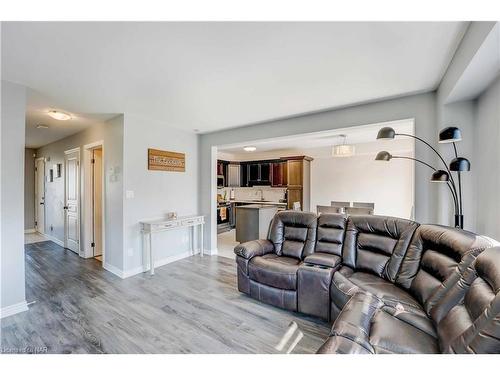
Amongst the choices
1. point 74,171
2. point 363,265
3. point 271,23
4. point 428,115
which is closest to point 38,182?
point 74,171

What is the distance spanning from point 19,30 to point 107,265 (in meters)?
3.33

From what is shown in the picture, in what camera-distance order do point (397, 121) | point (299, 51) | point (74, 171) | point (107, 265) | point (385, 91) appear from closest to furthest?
point (299, 51) < point (385, 91) < point (397, 121) < point (107, 265) < point (74, 171)

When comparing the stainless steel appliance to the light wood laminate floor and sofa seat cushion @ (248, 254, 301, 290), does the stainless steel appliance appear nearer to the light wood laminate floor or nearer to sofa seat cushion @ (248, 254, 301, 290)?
the light wood laminate floor

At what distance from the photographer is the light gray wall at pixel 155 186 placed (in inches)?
141

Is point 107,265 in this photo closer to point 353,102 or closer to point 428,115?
point 353,102

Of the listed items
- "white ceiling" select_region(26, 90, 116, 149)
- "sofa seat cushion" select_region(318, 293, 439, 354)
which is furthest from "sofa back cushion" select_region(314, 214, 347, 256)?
"white ceiling" select_region(26, 90, 116, 149)

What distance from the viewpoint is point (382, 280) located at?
226 cm

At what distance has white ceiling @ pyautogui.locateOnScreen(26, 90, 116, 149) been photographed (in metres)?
3.02

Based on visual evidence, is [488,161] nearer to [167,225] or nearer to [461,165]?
[461,165]

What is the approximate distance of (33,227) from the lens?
668 centimetres

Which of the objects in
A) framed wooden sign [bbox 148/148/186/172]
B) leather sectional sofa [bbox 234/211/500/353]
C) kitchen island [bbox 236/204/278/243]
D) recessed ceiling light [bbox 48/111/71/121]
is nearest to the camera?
leather sectional sofa [bbox 234/211/500/353]

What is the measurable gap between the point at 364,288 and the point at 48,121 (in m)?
5.26

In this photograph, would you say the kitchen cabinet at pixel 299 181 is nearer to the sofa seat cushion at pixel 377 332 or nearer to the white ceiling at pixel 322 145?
the white ceiling at pixel 322 145

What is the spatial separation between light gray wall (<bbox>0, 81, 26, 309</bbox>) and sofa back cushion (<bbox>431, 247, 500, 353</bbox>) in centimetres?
378
